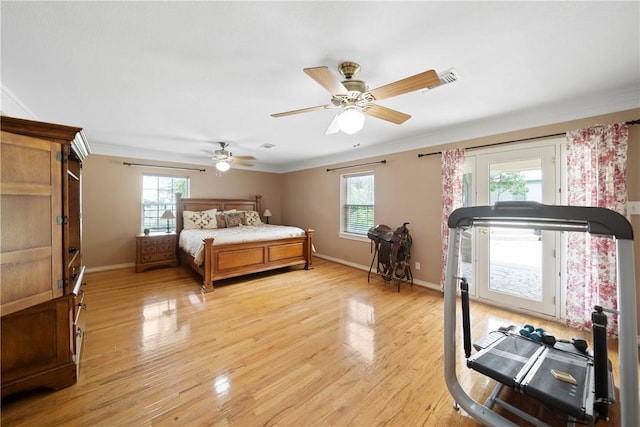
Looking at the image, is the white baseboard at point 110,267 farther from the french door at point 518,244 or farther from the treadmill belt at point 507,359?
the french door at point 518,244

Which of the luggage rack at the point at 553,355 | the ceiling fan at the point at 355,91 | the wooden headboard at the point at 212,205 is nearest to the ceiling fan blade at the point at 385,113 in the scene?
the ceiling fan at the point at 355,91

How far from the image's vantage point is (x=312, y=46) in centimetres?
169

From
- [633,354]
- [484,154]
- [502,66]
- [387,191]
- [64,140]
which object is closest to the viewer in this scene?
[633,354]

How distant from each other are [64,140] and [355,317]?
3048 mm

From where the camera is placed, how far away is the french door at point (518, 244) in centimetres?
281

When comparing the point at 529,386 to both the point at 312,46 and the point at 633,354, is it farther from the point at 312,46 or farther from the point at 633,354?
the point at 312,46

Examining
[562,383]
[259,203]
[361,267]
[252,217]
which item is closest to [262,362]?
[562,383]

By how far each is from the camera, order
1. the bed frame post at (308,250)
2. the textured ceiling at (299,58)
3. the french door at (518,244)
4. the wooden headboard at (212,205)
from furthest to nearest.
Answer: the wooden headboard at (212,205), the bed frame post at (308,250), the french door at (518,244), the textured ceiling at (299,58)

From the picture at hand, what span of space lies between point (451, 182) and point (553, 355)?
2277mm

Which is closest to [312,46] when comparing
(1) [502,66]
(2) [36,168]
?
(1) [502,66]

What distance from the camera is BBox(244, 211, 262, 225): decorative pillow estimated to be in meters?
5.92

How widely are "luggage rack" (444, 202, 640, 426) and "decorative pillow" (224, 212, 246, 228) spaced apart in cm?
485

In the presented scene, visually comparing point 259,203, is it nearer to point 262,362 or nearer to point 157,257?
point 157,257

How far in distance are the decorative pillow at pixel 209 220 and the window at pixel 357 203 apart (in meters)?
2.86
